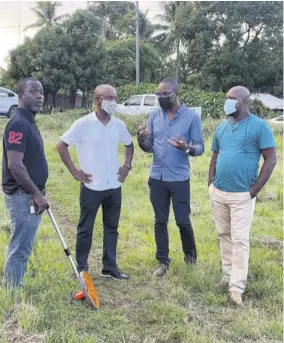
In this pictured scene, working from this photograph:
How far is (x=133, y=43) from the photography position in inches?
1232

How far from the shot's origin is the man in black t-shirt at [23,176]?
11.5ft

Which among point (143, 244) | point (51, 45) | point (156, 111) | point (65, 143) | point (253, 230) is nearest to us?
point (65, 143)

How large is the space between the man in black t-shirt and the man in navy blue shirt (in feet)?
3.94

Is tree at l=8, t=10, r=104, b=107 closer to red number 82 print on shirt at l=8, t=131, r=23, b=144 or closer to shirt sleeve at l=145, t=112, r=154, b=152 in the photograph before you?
shirt sleeve at l=145, t=112, r=154, b=152

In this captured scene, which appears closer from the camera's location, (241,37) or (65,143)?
(65,143)

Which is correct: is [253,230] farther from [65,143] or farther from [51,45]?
[51,45]

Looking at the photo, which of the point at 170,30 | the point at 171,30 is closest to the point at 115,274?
the point at 171,30

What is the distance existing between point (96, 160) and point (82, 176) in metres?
0.20

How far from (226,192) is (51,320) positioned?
1855mm

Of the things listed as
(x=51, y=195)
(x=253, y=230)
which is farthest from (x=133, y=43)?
(x=253, y=230)

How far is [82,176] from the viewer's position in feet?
14.0

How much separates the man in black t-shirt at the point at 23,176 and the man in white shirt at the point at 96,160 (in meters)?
0.55

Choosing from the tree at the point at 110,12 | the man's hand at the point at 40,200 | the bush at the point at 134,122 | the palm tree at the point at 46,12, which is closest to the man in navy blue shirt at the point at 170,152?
the man's hand at the point at 40,200

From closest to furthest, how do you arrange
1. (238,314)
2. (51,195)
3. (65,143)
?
(238,314), (65,143), (51,195)
